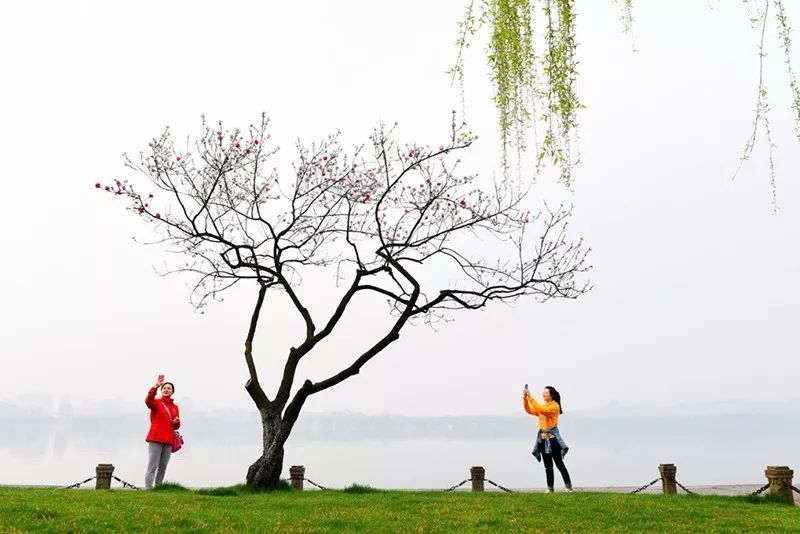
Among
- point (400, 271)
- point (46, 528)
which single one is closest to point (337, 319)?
point (400, 271)

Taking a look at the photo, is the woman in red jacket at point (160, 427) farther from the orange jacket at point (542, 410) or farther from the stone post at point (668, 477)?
the stone post at point (668, 477)

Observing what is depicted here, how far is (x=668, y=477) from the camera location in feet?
47.1

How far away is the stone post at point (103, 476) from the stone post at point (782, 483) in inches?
547

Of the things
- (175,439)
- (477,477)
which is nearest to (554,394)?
(477,477)

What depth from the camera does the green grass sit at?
8602mm

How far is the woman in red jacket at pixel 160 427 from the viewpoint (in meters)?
12.9

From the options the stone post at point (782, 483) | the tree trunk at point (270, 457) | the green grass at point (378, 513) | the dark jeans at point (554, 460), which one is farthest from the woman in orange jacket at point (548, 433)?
the tree trunk at point (270, 457)

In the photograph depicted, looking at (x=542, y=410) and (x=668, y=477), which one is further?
(x=668, y=477)

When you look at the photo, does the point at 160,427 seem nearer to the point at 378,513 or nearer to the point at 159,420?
the point at 159,420

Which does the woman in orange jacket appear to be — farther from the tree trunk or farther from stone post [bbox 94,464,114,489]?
stone post [bbox 94,464,114,489]

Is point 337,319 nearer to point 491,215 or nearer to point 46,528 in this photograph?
A: point 491,215

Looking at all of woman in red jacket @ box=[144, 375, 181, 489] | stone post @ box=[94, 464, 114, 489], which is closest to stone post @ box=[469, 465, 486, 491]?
woman in red jacket @ box=[144, 375, 181, 489]

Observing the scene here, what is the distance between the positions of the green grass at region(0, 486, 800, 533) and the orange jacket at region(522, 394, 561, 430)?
1405 millimetres

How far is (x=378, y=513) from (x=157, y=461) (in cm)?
565
